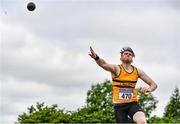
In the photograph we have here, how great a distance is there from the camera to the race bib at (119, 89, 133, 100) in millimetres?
12648

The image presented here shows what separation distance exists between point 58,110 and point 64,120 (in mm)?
4282

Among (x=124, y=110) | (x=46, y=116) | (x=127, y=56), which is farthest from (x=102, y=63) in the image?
(x=46, y=116)

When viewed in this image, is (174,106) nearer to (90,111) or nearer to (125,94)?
(90,111)

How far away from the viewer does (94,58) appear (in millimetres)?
12352

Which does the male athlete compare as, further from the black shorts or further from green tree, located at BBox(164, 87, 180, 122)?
green tree, located at BBox(164, 87, 180, 122)

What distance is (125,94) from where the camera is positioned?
12.6 metres

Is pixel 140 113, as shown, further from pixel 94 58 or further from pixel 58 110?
pixel 58 110

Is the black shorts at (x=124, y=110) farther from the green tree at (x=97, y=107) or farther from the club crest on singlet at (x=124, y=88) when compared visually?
the green tree at (x=97, y=107)

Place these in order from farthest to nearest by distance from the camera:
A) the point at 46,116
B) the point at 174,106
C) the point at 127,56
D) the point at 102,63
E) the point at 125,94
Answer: the point at 174,106, the point at 46,116, the point at 127,56, the point at 125,94, the point at 102,63

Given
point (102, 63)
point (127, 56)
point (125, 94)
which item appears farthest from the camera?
point (127, 56)

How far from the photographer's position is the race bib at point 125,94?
41.5 ft

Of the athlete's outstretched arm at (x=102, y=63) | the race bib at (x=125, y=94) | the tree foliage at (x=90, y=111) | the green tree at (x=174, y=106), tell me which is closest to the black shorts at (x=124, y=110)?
the race bib at (x=125, y=94)

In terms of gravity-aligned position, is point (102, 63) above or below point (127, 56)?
below

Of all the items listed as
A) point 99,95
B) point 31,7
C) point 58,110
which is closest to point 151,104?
point 99,95
